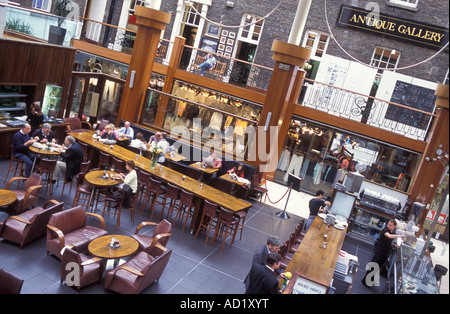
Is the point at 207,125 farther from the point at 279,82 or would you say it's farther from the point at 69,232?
the point at 69,232

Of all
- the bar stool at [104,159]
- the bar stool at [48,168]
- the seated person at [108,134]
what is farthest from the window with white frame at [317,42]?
the bar stool at [48,168]

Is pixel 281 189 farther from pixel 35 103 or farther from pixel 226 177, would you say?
pixel 35 103

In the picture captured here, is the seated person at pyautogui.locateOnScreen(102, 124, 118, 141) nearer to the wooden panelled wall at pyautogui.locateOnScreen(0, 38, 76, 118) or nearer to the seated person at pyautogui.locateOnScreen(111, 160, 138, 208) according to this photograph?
the wooden panelled wall at pyautogui.locateOnScreen(0, 38, 76, 118)

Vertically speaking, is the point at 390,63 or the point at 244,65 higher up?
the point at 390,63

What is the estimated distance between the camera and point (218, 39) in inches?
757

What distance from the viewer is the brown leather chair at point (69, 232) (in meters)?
6.60

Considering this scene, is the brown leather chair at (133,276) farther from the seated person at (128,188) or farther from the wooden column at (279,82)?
the wooden column at (279,82)

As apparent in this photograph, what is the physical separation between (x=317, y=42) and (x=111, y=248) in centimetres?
1409

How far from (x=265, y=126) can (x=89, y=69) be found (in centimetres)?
996

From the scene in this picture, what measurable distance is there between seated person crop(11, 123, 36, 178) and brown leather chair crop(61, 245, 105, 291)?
4182mm

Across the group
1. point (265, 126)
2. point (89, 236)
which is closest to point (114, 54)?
point (265, 126)

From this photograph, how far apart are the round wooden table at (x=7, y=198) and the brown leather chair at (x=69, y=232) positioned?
76cm

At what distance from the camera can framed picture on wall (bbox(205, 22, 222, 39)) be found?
63.1 ft
